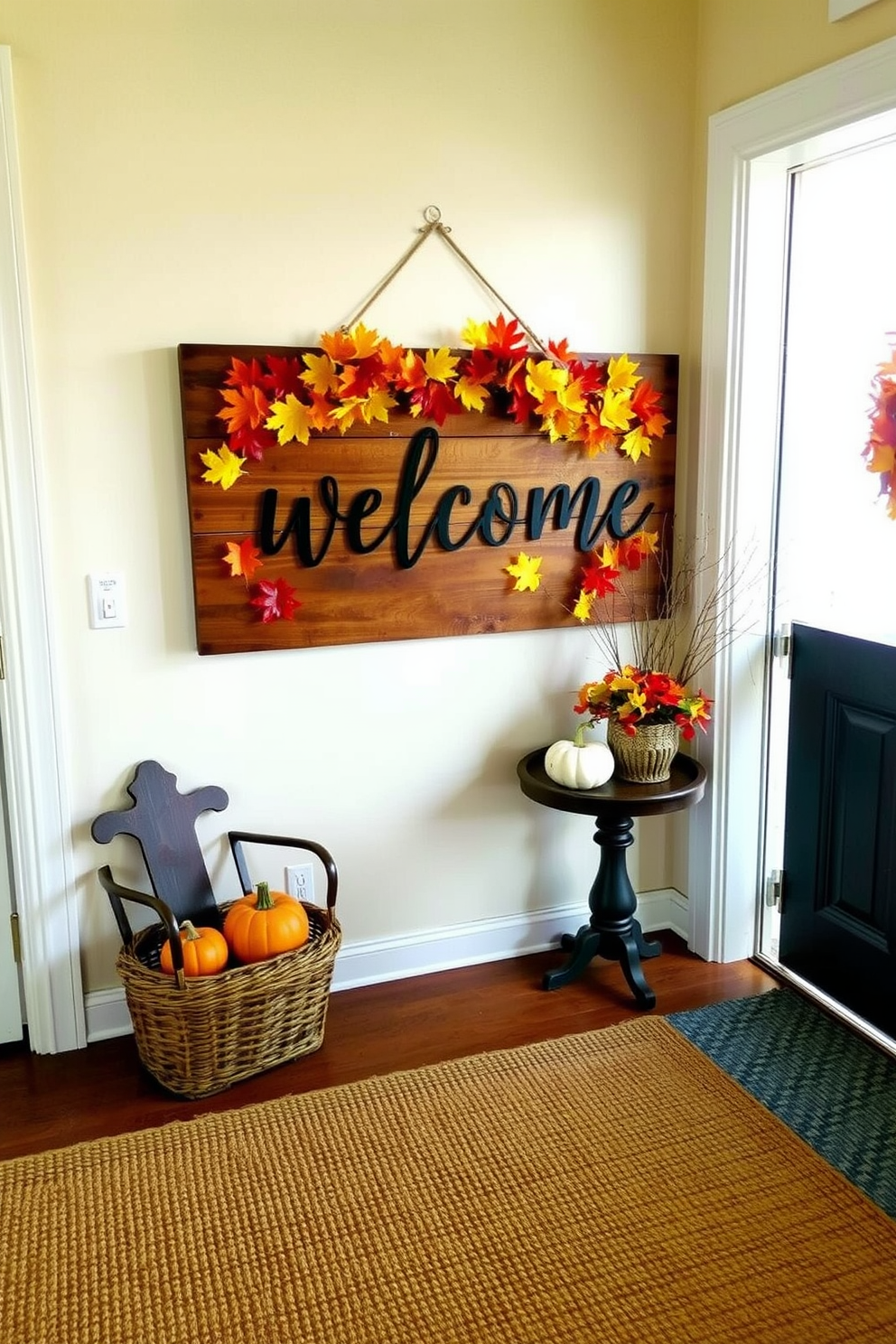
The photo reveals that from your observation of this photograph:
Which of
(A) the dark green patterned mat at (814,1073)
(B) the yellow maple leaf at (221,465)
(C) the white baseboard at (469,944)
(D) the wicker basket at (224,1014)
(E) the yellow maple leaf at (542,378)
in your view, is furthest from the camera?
(C) the white baseboard at (469,944)

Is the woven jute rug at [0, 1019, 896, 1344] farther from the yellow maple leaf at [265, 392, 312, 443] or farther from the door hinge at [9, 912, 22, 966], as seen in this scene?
the yellow maple leaf at [265, 392, 312, 443]

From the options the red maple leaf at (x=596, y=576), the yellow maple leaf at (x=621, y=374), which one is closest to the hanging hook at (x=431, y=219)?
the yellow maple leaf at (x=621, y=374)

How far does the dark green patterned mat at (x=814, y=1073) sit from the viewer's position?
2.14m

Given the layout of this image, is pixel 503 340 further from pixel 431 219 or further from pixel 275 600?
pixel 275 600

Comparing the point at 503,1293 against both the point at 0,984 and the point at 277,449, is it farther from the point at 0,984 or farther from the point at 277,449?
the point at 277,449

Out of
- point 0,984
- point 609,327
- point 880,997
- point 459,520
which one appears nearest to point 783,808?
→ point 880,997

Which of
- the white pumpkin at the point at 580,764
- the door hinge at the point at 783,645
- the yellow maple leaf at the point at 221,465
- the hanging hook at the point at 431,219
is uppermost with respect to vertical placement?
the hanging hook at the point at 431,219

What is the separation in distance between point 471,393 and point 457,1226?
70.3 inches

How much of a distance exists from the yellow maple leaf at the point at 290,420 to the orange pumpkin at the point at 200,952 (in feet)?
3.63

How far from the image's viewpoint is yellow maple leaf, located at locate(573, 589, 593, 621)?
2781 millimetres

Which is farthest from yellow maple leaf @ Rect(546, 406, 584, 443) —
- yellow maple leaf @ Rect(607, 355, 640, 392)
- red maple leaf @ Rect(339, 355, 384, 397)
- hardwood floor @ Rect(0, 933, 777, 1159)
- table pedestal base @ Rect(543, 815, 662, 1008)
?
hardwood floor @ Rect(0, 933, 777, 1159)

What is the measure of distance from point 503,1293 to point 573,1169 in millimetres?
332

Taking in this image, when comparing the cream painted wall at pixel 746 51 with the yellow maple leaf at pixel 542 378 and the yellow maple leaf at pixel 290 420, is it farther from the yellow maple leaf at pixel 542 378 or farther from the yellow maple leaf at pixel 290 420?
the yellow maple leaf at pixel 290 420

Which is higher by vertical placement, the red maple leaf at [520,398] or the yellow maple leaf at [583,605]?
the red maple leaf at [520,398]
